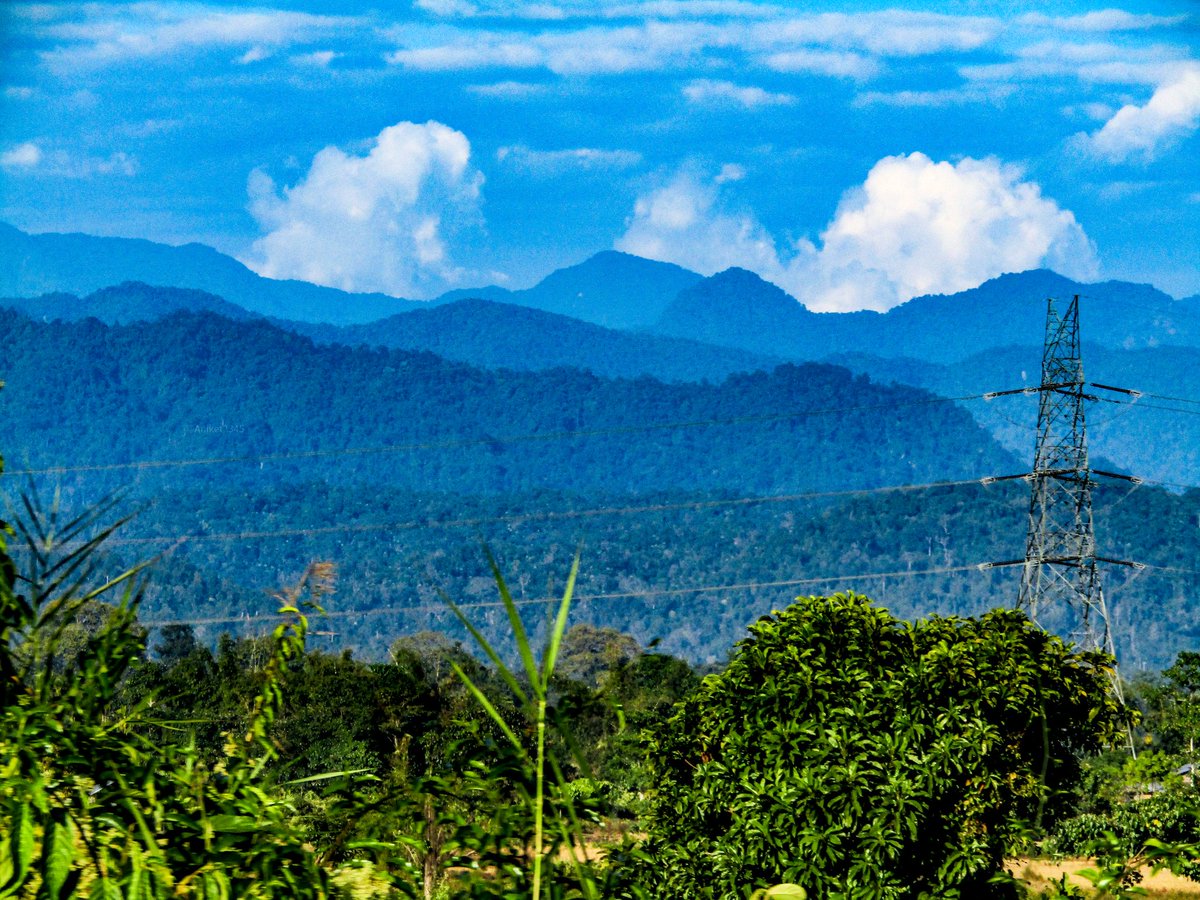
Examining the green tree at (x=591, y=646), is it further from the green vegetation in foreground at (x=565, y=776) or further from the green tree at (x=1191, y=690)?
the green tree at (x=1191, y=690)

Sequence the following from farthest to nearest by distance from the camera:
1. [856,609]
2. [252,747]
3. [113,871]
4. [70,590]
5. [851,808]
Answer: [856,609] → [851,808] → [252,747] → [70,590] → [113,871]

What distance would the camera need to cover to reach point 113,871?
295cm

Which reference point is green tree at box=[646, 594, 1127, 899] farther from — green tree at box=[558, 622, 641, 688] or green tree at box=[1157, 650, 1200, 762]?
green tree at box=[558, 622, 641, 688]

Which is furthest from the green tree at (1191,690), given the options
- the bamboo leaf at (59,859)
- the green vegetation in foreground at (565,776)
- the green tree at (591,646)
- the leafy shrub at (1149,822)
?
the green tree at (591,646)

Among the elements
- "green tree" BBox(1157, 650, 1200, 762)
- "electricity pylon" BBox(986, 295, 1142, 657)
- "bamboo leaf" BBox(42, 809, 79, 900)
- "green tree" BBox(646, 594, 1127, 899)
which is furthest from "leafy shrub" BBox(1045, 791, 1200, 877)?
"bamboo leaf" BBox(42, 809, 79, 900)

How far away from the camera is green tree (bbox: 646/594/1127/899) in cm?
1152

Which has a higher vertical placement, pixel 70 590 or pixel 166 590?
pixel 166 590

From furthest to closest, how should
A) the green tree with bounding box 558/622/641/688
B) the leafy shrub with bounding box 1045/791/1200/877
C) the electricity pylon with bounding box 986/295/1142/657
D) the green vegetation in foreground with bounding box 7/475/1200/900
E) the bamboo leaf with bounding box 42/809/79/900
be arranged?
the green tree with bounding box 558/622/641/688 < the electricity pylon with bounding box 986/295/1142/657 < the leafy shrub with bounding box 1045/791/1200/877 < the green vegetation in foreground with bounding box 7/475/1200/900 < the bamboo leaf with bounding box 42/809/79/900

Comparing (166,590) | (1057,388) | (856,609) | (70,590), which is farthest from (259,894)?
(166,590)

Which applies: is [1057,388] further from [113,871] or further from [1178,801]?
[113,871]

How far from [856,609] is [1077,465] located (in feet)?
93.2

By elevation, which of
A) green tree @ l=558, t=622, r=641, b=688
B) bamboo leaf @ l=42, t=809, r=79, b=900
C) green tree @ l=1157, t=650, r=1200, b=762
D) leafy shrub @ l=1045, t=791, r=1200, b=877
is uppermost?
green tree @ l=558, t=622, r=641, b=688

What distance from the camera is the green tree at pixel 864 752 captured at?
37.8 feet

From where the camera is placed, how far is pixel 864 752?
39.1ft
